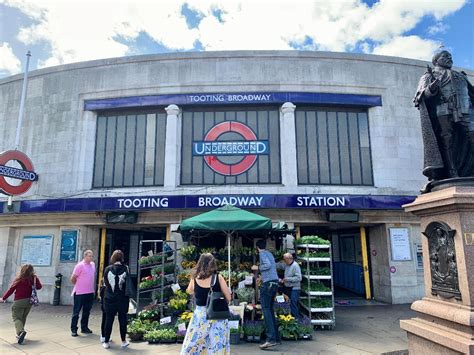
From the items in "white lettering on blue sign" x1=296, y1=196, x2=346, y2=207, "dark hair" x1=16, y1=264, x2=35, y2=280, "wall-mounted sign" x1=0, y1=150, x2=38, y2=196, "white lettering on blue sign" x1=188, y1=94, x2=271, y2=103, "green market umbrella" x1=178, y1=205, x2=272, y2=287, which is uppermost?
"white lettering on blue sign" x1=188, y1=94, x2=271, y2=103

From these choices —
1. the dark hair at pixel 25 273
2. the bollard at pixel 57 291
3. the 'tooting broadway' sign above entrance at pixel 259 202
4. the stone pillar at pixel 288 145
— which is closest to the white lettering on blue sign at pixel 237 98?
the stone pillar at pixel 288 145

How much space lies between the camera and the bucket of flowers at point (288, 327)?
6938 millimetres

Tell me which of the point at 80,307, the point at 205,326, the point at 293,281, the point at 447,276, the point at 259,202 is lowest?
the point at 80,307

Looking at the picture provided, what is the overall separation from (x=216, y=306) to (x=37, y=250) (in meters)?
11.4

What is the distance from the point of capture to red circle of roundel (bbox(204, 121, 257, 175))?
12.7 meters

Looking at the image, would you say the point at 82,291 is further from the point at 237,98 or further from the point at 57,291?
the point at 237,98

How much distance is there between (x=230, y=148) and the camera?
12.9 m

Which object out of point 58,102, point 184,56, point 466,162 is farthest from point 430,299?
point 58,102

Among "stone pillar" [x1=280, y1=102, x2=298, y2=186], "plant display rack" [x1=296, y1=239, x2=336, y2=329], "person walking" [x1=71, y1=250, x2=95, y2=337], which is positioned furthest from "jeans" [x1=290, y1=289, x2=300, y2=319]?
"stone pillar" [x1=280, y1=102, x2=298, y2=186]

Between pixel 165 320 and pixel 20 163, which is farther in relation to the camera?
pixel 20 163

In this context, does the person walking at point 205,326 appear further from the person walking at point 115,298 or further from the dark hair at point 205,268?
the person walking at point 115,298

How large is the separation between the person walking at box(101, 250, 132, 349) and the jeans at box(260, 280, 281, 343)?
2.81m

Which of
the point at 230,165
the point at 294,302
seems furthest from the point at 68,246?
the point at 294,302

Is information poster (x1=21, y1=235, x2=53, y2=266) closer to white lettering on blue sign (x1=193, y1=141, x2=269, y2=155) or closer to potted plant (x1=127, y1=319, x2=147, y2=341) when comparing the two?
white lettering on blue sign (x1=193, y1=141, x2=269, y2=155)
